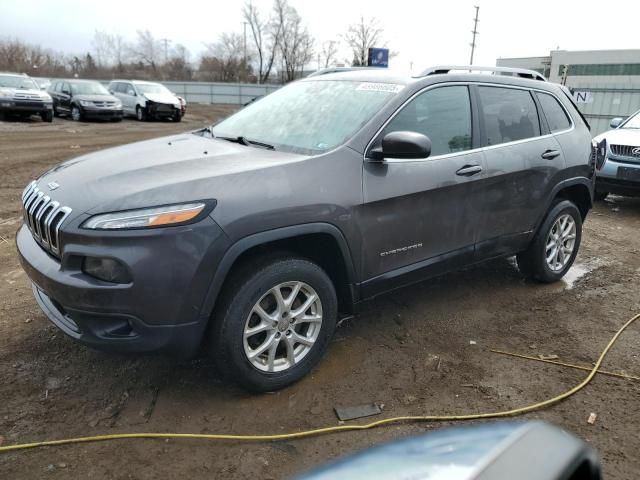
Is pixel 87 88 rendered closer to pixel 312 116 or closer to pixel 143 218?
pixel 312 116

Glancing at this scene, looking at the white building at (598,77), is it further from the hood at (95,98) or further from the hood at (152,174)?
the hood at (95,98)

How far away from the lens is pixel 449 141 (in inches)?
146

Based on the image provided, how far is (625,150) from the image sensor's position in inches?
317

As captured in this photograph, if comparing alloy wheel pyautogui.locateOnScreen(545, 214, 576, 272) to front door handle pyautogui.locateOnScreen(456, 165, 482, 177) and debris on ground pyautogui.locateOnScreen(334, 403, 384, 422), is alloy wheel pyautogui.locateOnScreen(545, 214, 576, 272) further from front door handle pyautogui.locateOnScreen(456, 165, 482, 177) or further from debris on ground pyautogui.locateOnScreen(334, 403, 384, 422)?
debris on ground pyautogui.locateOnScreen(334, 403, 384, 422)

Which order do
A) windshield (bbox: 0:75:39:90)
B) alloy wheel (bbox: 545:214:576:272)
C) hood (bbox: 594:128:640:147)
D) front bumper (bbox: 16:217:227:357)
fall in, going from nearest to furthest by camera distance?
front bumper (bbox: 16:217:227:357) < alloy wheel (bbox: 545:214:576:272) < hood (bbox: 594:128:640:147) < windshield (bbox: 0:75:39:90)

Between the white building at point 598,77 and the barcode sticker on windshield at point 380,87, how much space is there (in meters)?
14.1

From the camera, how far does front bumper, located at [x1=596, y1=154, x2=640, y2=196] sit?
7785 mm

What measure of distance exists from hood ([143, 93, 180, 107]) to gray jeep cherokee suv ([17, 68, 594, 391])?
18533 mm

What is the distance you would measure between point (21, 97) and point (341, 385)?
18.7 metres

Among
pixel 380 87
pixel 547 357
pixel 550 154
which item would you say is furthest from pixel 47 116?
pixel 547 357

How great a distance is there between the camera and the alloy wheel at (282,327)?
2885mm

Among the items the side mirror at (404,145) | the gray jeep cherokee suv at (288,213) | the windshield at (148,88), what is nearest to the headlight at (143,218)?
the gray jeep cherokee suv at (288,213)

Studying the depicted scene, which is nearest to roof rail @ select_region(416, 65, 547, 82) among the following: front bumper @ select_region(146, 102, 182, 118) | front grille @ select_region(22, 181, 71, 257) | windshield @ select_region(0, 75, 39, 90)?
front grille @ select_region(22, 181, 71, 257)

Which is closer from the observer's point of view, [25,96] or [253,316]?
[253,316]
